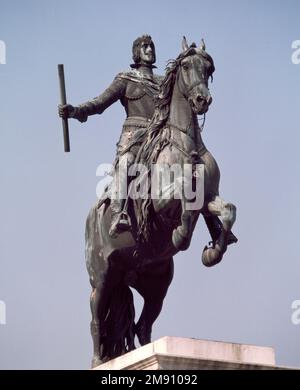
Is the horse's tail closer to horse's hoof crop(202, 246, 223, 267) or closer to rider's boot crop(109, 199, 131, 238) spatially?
rider's boot crop(109, 199, 131, 238)

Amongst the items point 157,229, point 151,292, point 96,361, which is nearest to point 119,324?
point 151,292

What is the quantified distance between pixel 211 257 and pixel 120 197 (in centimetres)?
181

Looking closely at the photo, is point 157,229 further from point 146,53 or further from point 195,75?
point 146,53

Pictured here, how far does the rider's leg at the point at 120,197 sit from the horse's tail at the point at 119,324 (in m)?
1.36

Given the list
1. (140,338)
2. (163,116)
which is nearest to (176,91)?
(163,116)

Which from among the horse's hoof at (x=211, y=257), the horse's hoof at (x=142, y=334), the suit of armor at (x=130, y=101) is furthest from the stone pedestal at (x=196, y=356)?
the suit of armor at (x=130, y=101)

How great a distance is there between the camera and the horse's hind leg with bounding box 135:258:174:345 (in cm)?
2302

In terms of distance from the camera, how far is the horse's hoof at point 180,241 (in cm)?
2094

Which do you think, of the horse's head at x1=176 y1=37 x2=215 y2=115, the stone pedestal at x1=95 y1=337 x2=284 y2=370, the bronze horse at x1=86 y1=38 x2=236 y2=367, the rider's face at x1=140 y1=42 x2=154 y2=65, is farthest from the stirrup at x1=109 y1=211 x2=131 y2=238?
the rider's face at x1=140 y1=42 x2=154 y2=65

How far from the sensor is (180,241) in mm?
20984

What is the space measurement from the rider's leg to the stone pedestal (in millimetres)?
2561

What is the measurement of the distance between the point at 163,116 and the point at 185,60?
0.89 meters

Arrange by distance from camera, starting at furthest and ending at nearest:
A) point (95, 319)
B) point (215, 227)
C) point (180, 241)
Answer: point (95, 319) → point (215, 227) → point (180, 241)
